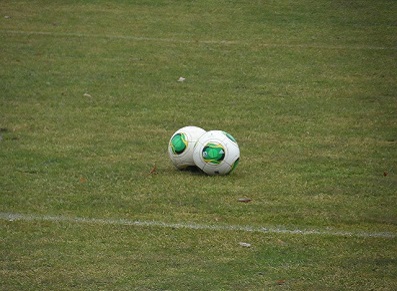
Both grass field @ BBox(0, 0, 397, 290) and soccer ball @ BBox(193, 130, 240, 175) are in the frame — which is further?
soccer ball @ BBox(193, 130, 240, 175)

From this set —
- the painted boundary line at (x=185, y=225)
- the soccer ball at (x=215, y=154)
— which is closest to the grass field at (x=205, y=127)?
the painted boundary line at (x=185, y=225)

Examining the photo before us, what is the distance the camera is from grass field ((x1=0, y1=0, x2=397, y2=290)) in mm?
7023

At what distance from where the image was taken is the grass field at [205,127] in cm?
702

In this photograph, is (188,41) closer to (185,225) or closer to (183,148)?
(183,148)

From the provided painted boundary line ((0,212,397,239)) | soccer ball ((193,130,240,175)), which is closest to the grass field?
painted boundary line ((0,212,397,239))

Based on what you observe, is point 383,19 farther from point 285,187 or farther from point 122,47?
point 285,187

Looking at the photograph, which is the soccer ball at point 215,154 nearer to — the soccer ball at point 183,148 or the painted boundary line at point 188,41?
the soccer ball at point 183,148

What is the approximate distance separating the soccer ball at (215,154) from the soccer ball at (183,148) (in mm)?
87

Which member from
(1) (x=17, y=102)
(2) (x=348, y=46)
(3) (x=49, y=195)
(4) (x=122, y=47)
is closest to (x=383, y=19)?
(2) (x=348, y=46)

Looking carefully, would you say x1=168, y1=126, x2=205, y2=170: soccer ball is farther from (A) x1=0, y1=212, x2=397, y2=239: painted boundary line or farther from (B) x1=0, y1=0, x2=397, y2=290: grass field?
(A) x1=0, y1=212, x2=397, y2=239: painted boundary line

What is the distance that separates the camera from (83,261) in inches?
274

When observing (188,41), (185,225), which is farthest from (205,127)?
(188,41)

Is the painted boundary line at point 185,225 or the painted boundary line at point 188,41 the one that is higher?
the painted boundary line at point 188,41

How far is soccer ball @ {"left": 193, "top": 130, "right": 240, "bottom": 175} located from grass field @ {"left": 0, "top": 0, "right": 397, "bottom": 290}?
5.4 inches
